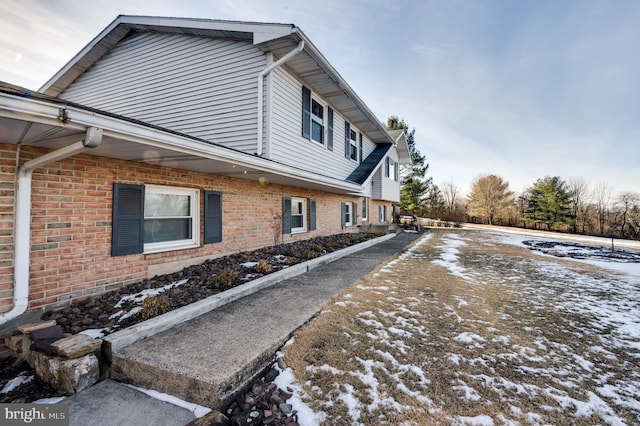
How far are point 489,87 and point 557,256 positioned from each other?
32.6ft

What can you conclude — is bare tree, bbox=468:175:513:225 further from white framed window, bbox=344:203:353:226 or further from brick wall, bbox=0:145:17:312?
brick wall, bbox=0:145:17:312

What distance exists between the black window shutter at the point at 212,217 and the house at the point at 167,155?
26mm

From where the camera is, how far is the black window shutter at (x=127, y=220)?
3748 mm

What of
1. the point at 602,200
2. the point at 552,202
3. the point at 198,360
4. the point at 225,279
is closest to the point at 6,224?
the point at 225,279

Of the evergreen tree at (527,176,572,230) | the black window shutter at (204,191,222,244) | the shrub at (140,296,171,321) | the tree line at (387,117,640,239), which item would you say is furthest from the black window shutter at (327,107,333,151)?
the evergreen tree at (527,176,572,230)

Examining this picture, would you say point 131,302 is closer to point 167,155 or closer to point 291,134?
point 167,155

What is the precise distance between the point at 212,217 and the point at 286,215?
106 inches

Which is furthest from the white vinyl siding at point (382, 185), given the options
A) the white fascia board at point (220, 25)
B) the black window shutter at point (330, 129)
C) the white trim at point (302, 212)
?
the white fascia board at point (220, 25)

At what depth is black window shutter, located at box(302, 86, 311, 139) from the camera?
782 centimetres

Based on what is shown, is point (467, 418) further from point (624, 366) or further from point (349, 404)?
point (624, 366)

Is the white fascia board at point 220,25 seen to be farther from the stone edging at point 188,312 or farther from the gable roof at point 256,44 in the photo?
the stone edging at point 188,312

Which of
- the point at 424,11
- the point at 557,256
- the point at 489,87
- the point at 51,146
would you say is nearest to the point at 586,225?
the point at 489,87

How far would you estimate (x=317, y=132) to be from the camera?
8.95 m

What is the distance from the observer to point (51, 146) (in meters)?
3.03
